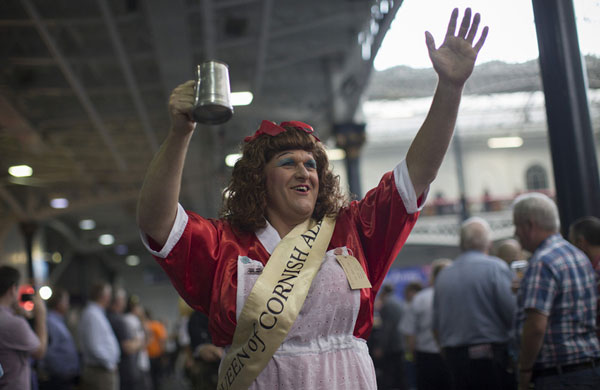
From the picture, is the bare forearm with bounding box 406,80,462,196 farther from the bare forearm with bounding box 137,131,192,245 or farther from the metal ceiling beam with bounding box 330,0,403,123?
the metal ceiling beam with bounding box 330,0,403,123

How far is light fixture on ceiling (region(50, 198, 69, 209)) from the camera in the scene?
17641 mm

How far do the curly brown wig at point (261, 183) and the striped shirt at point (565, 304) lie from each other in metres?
A: 1.15

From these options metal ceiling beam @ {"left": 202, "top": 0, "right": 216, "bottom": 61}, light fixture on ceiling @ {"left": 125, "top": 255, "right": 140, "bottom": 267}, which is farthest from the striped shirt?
light fixture on ceiling @ {"left": 125, "top": 255, "right": 140, "bottom": 267}

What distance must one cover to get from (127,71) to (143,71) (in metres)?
1.68

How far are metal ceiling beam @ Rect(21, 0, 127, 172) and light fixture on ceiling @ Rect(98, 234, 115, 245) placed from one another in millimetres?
11514

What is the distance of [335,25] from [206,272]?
9269 mm

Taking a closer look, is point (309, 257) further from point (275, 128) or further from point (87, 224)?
point (87, 224)

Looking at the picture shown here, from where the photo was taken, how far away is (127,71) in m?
Result: 10.1

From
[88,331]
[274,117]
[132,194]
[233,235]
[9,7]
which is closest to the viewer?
[233,235]

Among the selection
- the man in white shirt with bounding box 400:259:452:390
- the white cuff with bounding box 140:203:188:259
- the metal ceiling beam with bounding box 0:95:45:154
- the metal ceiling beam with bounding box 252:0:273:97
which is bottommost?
the man in white shirt with bounding box 400:259:452:390

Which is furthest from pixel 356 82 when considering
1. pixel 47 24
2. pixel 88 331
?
pixel 88 331

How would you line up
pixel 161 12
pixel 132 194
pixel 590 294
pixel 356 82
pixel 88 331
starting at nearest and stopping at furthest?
pixel 590 294 < pixel 88 331 < pixel 161 12 < pixel 356 82 < pixel 132 194

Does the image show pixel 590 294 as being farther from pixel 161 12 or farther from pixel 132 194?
pixel 132 194

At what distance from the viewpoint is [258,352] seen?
1.74m
